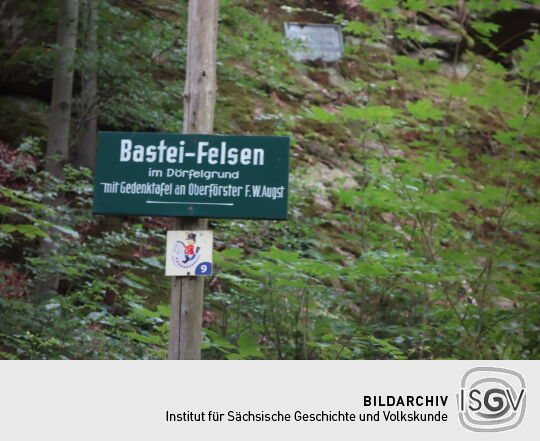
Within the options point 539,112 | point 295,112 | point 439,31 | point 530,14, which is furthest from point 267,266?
point 530,14

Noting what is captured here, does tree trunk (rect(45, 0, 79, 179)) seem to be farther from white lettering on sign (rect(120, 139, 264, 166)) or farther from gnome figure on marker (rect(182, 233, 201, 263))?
gnome figure on marker (rect(182, 233, 201, 263))

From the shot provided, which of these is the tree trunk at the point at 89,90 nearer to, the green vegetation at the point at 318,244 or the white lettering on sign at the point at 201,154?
the green vegetation at the point at 318,244

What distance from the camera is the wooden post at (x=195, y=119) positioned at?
3180 millimetres

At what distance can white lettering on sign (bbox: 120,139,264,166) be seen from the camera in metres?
3.12

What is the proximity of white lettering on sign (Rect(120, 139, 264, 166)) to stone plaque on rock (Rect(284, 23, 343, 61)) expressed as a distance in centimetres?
921

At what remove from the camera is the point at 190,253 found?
315cm

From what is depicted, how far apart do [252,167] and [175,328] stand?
90 centimetres

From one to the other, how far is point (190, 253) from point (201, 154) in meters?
0.49

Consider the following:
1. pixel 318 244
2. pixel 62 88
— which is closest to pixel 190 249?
pixel 318 244

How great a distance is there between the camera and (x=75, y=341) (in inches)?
195

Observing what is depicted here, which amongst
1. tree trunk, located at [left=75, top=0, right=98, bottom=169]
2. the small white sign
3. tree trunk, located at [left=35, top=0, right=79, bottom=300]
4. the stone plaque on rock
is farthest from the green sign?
the stone plaque on rock
